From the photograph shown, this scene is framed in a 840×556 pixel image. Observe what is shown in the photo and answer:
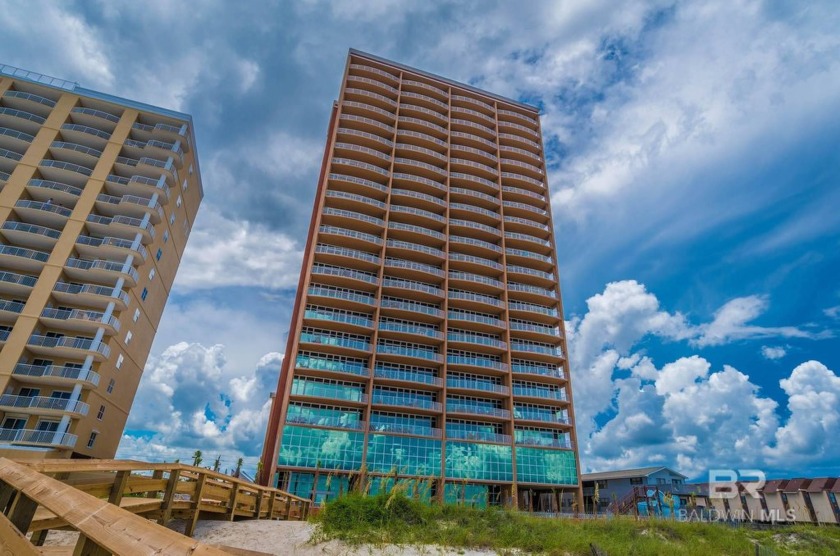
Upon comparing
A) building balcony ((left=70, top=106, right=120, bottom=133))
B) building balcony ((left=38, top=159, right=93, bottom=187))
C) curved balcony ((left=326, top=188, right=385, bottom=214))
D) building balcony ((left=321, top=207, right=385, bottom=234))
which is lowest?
building balcony ((left=38, top=159, right=93, bottom=187))

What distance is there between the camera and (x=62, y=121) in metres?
43.3

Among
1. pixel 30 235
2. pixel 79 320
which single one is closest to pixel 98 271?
pixel 79 320

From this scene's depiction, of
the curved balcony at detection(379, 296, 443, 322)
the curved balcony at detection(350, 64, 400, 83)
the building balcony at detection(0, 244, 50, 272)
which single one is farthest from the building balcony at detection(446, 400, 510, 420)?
the curved balcony at detection(350, 64, 400, 83)

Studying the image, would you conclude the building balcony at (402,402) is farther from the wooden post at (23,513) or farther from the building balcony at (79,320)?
the wooden post at (23,513)

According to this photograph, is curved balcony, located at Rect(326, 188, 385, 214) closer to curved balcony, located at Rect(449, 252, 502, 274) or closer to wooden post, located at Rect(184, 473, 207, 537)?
curved balcony, located at Rect(449, 252, 502, 274)

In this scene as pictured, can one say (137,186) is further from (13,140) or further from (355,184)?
(355,184)

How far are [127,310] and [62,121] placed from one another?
2012cm

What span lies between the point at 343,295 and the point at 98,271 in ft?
71.6

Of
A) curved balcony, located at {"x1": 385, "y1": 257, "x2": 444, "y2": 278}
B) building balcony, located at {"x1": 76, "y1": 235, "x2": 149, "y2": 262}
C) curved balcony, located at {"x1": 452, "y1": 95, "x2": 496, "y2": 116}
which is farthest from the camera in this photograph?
curved balcony, located at {"x1": 452, "y1": 95, "x2": 496, "y2": 116}

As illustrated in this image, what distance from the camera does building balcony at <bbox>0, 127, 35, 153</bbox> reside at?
134 ft

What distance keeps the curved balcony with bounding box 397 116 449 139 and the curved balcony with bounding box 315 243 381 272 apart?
856 inches

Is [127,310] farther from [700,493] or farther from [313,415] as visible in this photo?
[700,493]

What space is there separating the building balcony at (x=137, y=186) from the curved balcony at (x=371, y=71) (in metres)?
32.0

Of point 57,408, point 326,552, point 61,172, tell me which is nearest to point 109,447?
point 57,408
